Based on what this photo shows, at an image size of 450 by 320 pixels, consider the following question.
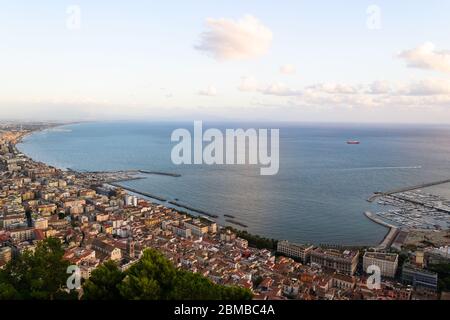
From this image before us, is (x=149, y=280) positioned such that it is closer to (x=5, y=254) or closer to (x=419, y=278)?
(x=419, y=278)

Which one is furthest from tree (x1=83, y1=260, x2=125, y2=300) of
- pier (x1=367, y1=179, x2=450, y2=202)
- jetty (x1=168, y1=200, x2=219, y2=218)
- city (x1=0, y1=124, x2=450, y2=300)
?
pier (x1=367, y1=179, x2=450, y2=202)

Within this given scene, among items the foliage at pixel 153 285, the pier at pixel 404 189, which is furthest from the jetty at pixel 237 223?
the foliage at pixel 153 285

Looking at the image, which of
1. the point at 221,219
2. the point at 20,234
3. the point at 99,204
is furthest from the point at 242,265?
the point at 99,204

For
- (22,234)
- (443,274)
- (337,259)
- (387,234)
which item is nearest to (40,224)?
(22,234)

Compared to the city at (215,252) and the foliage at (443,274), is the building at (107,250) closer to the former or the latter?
the city at (215,252)

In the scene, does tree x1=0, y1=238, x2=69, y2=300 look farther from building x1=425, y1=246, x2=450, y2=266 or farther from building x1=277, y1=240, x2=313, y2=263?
building x1=425, y1=246, x2=450, y2=266

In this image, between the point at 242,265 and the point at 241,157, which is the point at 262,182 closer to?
the point at 241,157
